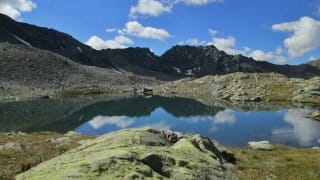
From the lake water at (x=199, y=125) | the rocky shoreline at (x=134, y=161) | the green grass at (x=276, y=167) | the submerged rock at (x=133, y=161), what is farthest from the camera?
the lake water at (x=199, y=125)

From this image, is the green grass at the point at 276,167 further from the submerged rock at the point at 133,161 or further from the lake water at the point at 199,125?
the lake water at the point at 199,125

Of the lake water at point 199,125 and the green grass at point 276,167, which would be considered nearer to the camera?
the green grass at point 276,167

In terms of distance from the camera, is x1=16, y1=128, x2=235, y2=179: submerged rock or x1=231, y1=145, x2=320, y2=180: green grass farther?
Answer: x1=231, y1=145, x2=320, y2=180: green grass

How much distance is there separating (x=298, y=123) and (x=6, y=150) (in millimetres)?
70400

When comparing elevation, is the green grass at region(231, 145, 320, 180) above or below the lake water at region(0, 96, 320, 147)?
above

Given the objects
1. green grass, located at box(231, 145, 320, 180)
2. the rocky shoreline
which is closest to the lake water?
green grass, located at box(231, 145, 320, 180)

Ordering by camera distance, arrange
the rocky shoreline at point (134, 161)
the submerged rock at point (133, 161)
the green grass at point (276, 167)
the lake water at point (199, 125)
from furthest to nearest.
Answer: the lake water at point (199, 125), the green grass at point (276, 167), the rocky shoreline at point (134, 161), the submerged rock at point (133, 161)

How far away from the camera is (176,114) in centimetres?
11712

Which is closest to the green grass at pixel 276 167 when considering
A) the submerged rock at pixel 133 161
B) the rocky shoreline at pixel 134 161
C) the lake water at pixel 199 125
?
the rocky shoreline at pixel 134 161

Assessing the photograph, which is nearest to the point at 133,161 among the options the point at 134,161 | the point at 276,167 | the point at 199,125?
the point at 134,161

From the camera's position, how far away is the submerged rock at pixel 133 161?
15445 millimetres

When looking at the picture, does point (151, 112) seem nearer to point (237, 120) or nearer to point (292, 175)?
point (237, 120)

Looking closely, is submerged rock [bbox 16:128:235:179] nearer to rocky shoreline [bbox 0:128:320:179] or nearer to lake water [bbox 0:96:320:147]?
rocky shoreline [bbox 0:128:320:179]

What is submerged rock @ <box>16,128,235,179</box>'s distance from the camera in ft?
50.7
